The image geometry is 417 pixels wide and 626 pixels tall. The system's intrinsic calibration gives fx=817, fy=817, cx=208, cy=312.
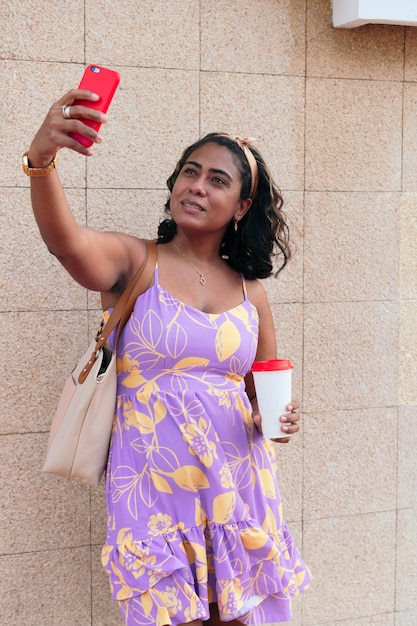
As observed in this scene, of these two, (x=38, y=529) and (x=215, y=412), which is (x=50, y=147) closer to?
(x=215, y=412)

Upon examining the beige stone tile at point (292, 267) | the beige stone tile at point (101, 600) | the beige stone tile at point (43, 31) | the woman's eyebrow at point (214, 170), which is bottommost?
the beige stone tile at point (101, 600)

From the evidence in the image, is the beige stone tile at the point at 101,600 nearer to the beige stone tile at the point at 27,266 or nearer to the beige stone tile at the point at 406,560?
the beige stone tile at the point at 27,266

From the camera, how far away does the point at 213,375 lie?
2.76 m

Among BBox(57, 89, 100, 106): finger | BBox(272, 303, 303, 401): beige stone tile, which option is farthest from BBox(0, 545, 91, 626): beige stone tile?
BBox(57, 89, 100, 106): finger

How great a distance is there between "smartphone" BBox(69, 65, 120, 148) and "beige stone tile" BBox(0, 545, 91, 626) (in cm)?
200

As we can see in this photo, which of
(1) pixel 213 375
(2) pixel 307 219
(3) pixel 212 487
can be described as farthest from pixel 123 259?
(2) pixel 307 219

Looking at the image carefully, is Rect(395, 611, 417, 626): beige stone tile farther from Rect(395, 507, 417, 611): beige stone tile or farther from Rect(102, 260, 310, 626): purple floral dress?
Rect(102, 260, 310, 626): purple floral dress

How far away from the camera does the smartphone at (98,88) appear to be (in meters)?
2.13

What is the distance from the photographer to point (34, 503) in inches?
135

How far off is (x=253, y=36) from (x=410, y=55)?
85cm

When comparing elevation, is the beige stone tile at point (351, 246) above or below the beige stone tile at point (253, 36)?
below

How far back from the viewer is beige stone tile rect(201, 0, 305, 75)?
3.58 metres

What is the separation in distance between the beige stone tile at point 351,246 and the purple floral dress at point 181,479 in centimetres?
114

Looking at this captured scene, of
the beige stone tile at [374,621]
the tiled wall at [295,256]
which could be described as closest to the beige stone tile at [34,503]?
the tiled wall at [295,256]
